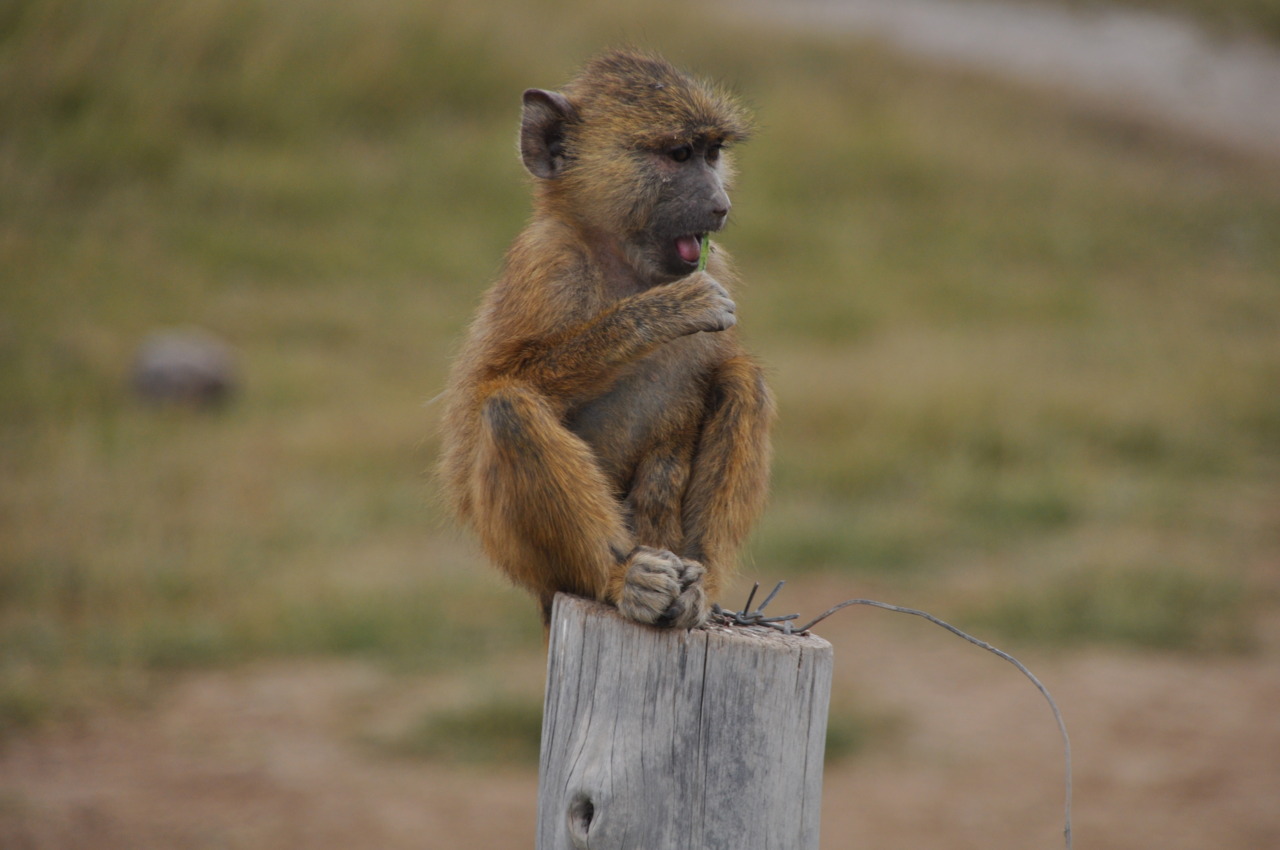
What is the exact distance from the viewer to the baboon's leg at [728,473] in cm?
378

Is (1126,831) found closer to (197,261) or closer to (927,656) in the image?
(927,656)

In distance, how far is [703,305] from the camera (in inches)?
139

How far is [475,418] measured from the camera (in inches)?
146

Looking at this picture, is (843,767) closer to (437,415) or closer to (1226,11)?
(437,415)

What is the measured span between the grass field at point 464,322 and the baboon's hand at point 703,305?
341cm

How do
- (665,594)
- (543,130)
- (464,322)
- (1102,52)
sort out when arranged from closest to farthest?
(665,594), (543,130), (464,322), (1102,52)

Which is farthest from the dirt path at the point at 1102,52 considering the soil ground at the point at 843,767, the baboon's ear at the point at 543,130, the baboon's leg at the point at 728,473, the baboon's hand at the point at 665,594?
the baboon's hand at the point at 665,594

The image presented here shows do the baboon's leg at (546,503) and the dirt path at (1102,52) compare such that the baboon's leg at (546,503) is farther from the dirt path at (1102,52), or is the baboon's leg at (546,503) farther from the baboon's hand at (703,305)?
the dirt path at (1102,52)

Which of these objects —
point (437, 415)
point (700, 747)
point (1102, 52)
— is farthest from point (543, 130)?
point (1102, 52)

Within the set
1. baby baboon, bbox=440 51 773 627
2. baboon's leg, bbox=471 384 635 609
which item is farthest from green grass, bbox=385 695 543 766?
baboon's leg, bbox=471 384 635 609

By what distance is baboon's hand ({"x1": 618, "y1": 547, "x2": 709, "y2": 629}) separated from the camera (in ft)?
10.2

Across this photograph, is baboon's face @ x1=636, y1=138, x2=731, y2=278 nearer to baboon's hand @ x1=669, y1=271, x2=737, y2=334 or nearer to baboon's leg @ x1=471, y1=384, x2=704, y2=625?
baboon's hand @ x1=669, y1=271, x2=737, y2=334

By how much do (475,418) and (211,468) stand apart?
25.1 feet

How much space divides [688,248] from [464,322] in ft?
28.2
